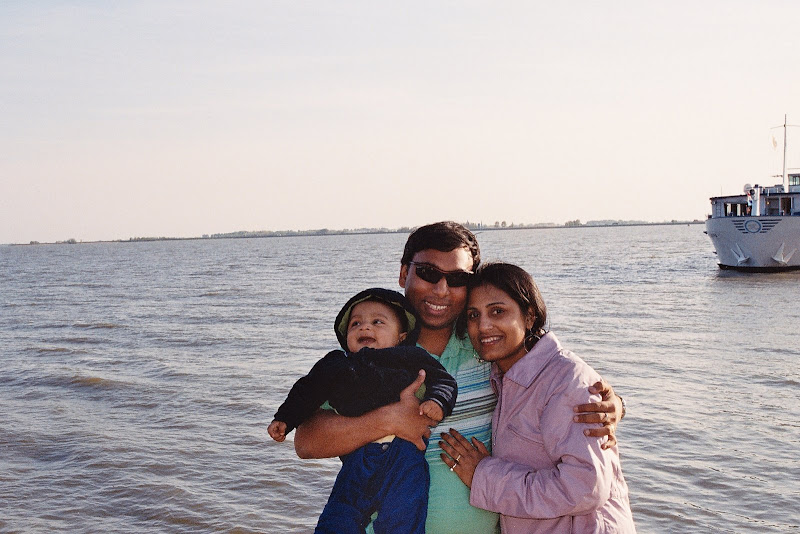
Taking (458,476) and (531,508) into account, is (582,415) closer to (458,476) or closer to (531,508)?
(531,508)

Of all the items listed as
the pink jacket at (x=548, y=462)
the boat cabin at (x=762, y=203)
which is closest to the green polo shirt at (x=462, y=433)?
the pink jacket at (x=548, y=462)

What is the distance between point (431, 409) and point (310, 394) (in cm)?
53

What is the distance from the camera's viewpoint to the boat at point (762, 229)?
35312 mm

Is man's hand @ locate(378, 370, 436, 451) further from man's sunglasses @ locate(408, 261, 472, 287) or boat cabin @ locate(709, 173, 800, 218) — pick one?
boat cabin @ locate(709, 173, 800, 218)

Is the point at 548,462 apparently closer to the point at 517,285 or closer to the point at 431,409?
the point at 431,409

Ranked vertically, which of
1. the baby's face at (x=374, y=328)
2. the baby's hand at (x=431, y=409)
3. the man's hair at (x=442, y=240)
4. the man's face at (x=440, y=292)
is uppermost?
the man's hair at (x=442, y=240)

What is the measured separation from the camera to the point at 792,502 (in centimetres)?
638

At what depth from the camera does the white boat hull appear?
35156 millimetres

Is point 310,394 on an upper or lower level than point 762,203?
lower

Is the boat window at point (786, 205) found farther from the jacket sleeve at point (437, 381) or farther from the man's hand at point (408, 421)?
the man's hand at point (408, 421)

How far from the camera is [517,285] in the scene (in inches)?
116

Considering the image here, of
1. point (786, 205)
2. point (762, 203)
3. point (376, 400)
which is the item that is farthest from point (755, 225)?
point (376, 400)

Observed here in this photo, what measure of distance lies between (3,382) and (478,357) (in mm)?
11754

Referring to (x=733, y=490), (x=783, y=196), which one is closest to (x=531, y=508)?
(x=733, y=490)
